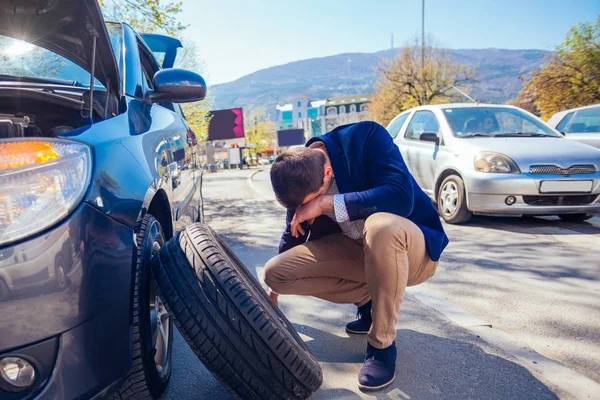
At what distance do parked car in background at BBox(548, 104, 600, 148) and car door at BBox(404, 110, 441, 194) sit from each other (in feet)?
7.96

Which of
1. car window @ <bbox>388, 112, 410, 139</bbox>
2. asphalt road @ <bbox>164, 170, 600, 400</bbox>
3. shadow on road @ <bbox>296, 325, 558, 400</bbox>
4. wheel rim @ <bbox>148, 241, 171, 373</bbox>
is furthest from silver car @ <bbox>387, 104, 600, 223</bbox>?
wheel rim @ <bbox>148, 241, 171, 373</bbox>

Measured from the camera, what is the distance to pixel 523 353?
205 cm

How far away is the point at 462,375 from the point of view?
6.23 ft

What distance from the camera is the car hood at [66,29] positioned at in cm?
165

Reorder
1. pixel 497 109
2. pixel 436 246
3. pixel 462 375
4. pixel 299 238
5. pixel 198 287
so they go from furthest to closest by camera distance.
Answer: pixel 497 109, pixel 299 238, pixel 436 246, pixel 462 375, pixel 198 287

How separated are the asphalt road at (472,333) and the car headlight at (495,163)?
32.4 inches

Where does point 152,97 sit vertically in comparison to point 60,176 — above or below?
above

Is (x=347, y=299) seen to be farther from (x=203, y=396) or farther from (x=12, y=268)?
(x=12, y=268)

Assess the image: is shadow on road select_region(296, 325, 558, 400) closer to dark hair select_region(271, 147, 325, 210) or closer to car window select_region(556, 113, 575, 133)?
dark hair select_region(271, 147, 325, 210)

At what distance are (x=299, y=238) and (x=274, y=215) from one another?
14.9ft

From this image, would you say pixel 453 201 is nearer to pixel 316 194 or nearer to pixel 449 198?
pixel 449 198

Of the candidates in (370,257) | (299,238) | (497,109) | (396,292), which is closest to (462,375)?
(396,292)

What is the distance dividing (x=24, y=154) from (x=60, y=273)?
1.15ft

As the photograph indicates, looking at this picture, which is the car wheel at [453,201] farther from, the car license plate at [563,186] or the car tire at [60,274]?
the car tire at [60,274]
